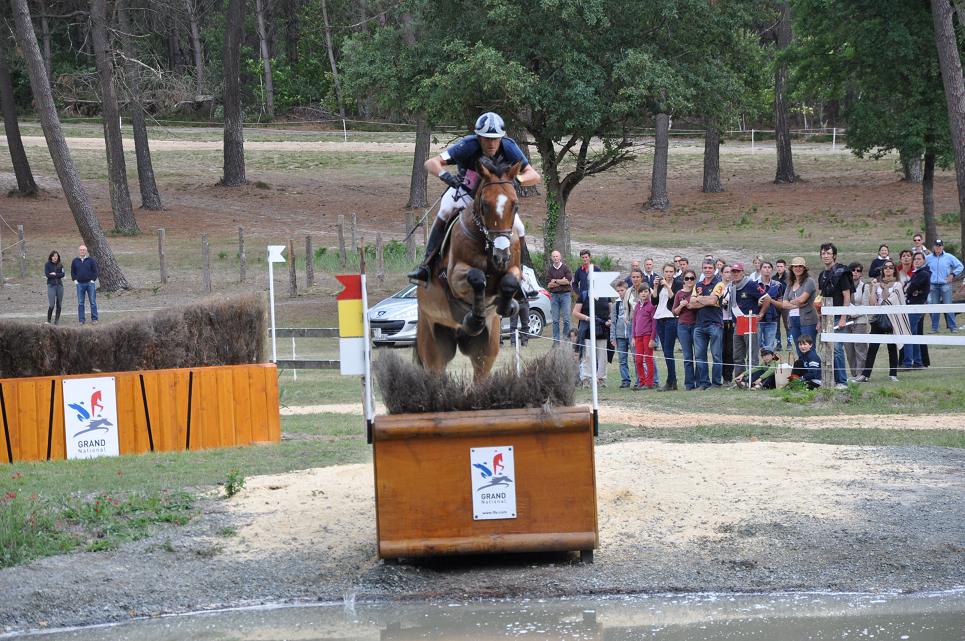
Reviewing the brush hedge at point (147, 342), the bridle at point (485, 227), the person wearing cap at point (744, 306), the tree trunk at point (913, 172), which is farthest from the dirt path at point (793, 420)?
the tree trunk at point (913, 172)

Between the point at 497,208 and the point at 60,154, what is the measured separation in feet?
85.7

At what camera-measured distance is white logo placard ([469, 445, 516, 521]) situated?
26.1 ft

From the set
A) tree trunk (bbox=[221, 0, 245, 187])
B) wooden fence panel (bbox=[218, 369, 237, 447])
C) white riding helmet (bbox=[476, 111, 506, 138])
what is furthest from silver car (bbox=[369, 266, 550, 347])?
tree trunk (bbox=[221, 0, 245, 187])

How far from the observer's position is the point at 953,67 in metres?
27.1

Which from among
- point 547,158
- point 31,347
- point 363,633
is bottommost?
point 363,633

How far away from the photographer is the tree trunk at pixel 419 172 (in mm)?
42344

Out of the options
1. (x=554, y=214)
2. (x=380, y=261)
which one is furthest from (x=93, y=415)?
(x=554, y=214)

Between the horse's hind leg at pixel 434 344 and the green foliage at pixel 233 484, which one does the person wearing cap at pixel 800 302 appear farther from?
the green foliage at pixel 233 484

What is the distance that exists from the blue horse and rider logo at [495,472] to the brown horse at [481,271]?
0.82 m

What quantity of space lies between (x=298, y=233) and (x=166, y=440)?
28749 millimetres

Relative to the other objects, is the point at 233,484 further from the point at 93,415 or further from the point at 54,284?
the point at 54,284

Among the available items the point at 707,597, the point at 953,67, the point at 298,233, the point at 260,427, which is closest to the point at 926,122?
the point at 953,67

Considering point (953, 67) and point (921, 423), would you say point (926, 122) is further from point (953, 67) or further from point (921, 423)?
point (921, 423)

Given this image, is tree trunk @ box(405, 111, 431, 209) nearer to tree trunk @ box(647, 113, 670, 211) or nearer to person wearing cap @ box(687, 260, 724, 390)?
tree trunk @ box(647, 113, 670, 211)
